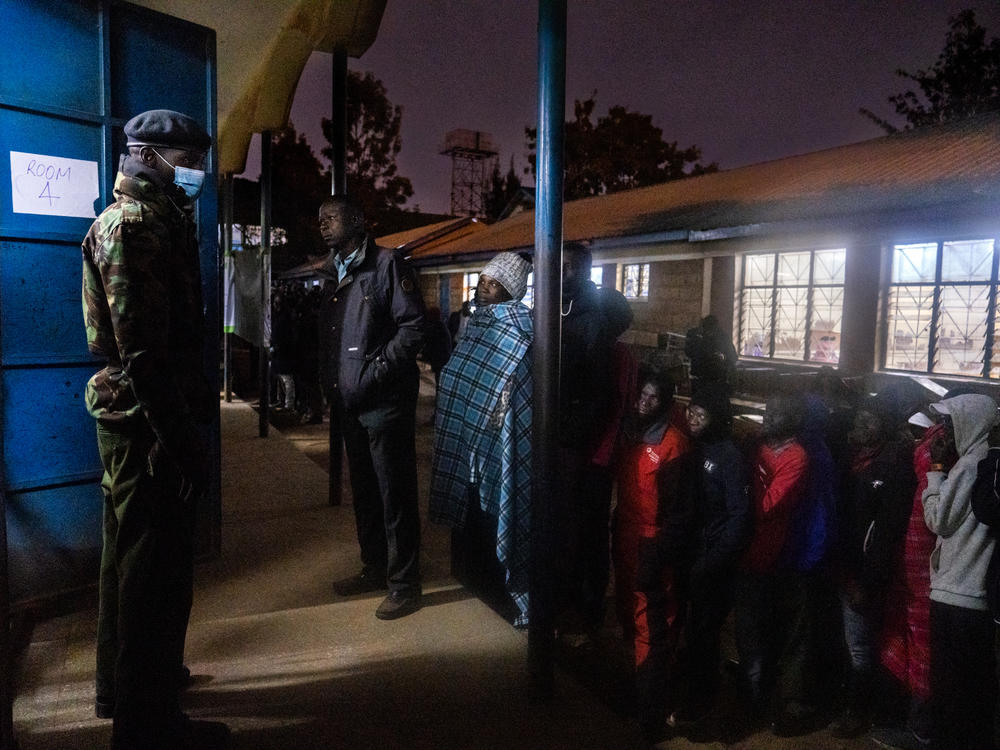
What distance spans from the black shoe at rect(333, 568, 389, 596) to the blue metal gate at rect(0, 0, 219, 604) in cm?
120

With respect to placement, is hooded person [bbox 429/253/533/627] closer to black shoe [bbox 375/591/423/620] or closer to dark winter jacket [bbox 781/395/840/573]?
black shoe [bbox 375/591/423/620]

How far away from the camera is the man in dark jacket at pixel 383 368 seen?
3.40m

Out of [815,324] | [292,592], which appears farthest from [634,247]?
[292,592]

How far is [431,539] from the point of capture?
4934 millimetres

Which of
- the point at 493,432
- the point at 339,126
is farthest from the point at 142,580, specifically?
the point at 339,126

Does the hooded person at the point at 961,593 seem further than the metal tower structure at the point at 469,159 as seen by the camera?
No

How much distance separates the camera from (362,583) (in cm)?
368

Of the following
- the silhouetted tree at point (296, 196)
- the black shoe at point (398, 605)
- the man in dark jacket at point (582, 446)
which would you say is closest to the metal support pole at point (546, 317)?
the man in dark jacket at point (582, 446)

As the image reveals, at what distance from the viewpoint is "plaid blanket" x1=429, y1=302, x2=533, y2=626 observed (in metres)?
3.19

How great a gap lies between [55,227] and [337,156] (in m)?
2.52

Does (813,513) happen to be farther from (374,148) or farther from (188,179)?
(374,148)

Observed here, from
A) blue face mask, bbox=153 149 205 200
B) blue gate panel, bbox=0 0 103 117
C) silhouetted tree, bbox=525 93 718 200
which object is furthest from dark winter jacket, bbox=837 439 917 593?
silhouetted tree, bbox=525 93 718 200

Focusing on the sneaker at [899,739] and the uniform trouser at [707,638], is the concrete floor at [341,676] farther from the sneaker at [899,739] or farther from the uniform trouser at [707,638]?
the uniform trouser at [707,638]

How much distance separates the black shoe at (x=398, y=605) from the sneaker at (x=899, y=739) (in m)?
1.98
